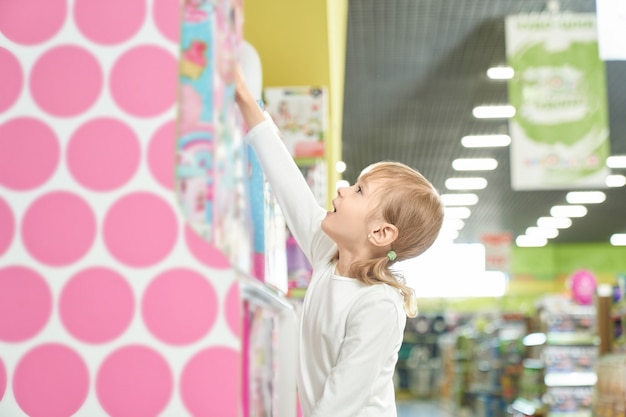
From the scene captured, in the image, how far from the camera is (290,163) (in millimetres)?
1990

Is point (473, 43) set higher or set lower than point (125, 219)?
higher

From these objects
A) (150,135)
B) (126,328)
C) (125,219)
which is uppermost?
(150,135)

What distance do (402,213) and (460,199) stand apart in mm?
15380

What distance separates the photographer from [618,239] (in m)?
22.4

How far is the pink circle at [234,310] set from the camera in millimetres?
1390

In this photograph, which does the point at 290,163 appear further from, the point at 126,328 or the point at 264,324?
the point at 126,328

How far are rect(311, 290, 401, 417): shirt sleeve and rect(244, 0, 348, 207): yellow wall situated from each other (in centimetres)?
278

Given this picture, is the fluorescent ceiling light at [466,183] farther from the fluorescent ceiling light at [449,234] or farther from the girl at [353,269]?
the girl at [353,269]

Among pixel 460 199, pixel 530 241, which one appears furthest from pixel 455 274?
pixel 460 199

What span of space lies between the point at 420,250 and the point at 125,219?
0.85m

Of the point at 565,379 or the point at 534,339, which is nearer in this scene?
the point at 565,379

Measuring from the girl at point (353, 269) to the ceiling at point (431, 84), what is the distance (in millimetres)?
5599

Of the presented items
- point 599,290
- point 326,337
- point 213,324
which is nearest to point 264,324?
point 326,337

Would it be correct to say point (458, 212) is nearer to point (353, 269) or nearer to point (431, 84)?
point (431, 84)
